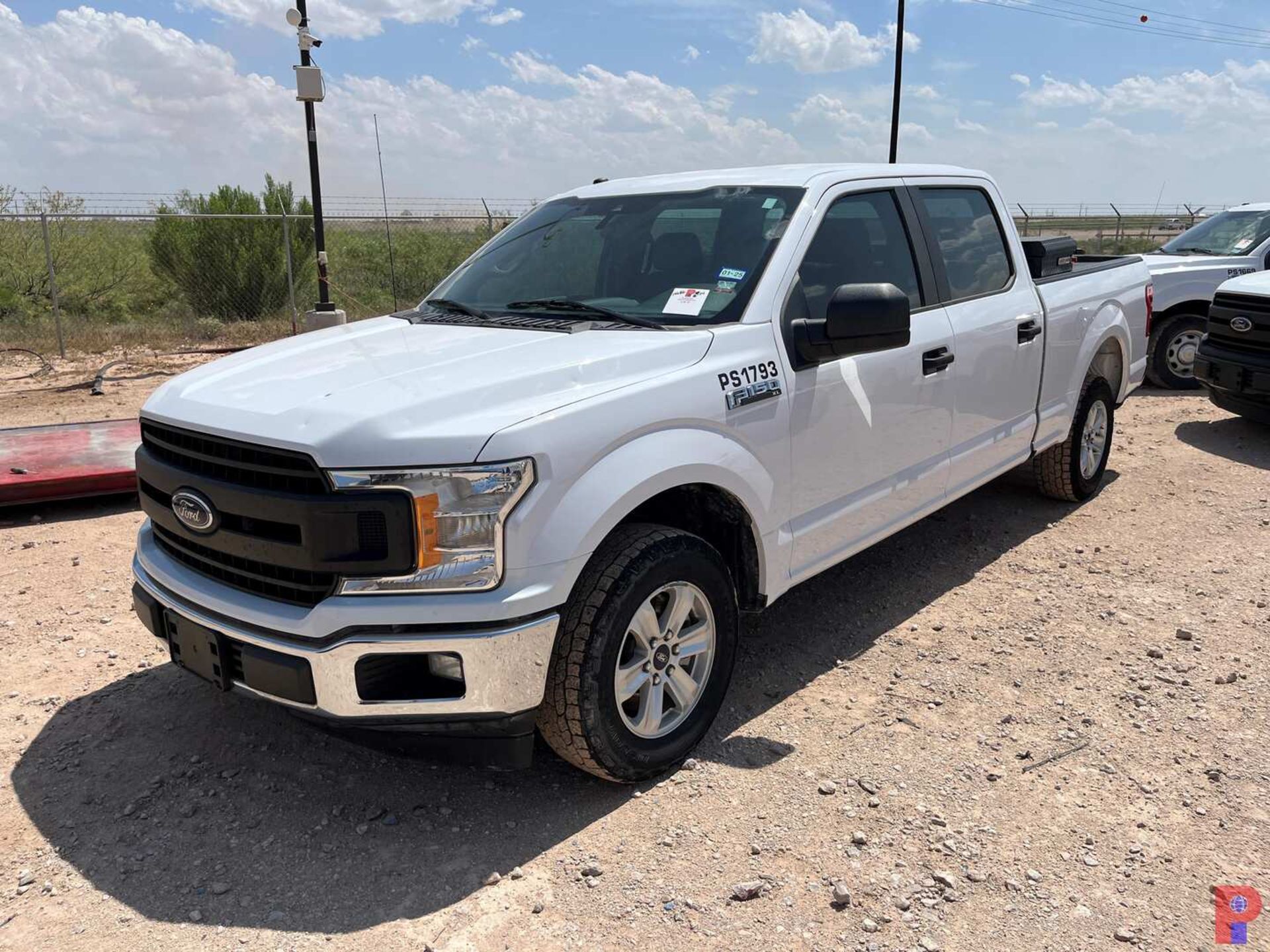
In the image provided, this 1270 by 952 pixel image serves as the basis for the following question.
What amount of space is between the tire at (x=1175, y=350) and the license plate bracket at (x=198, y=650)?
974cm

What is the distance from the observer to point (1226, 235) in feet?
34.3

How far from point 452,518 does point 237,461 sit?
2.26 feet

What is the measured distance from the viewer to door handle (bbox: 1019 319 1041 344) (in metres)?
4.91

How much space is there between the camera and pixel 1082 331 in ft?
18.5

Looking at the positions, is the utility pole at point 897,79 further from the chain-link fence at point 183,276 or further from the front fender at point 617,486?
the front fender at point 617,486

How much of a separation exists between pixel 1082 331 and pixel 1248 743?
2862mm

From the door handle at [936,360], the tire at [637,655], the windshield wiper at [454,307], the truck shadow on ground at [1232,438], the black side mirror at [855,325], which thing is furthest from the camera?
the truck shadow on ground at [1232,438]

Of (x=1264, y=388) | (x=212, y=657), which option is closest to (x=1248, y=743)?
(x=212, y=657)

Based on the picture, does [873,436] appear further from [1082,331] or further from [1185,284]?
[1185,284]

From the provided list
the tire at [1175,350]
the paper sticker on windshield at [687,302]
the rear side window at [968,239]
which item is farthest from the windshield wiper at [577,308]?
the tire at [1175,350]

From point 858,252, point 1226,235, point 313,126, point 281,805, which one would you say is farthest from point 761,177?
point 313,126

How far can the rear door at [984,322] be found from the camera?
14.7 ft

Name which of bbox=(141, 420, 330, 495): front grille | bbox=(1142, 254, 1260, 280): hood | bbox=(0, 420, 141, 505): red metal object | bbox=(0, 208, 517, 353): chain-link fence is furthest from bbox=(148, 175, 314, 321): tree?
bbox=(141, 420, 330, 495): front grille

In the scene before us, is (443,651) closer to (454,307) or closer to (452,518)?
(452,518)
